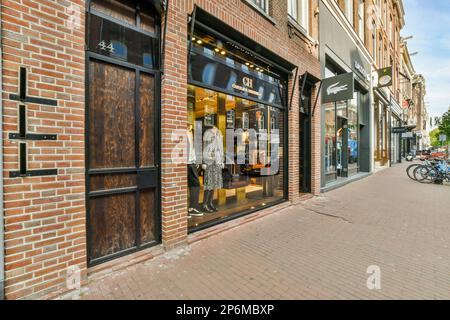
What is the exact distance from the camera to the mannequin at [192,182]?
5.20 m

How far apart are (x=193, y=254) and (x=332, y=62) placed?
9316 millimetres

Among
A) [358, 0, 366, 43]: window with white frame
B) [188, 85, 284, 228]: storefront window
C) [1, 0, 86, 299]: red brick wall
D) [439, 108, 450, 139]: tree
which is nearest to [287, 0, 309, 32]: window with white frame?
[188, 85, 284, 228]: storefront window

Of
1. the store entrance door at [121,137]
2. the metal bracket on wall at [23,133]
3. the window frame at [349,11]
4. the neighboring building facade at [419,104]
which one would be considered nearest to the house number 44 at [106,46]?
the store entrance door at [121,137]

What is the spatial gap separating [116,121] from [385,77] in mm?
16464

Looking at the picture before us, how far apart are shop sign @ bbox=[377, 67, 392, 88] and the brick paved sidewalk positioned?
11457 millimetres

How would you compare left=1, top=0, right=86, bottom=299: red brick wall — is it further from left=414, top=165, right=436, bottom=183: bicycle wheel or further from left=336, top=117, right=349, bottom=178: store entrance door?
left=414, top=165, right=436, bottom=183: bicycle wheel

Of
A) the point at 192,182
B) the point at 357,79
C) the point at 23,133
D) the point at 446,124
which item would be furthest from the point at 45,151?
the point at 446,124

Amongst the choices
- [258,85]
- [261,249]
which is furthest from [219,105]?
[261,249]

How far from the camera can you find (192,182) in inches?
208

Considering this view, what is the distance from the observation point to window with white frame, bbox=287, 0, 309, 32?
7.58 metres

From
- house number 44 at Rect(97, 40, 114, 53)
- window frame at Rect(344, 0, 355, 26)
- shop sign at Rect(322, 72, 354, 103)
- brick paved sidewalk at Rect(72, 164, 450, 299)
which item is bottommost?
brick paved sidewalk at Rect(72, 164, 450, 299)

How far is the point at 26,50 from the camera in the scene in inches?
97.0

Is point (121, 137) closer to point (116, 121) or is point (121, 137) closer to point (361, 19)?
point (116, 121)
